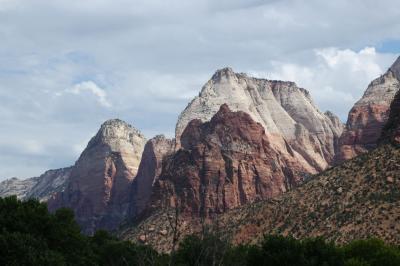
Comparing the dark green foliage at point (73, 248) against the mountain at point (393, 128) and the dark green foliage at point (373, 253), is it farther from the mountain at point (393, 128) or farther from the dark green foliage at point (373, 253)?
the mountain at point (393, 128)

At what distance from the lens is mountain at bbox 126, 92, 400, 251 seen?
114500mm

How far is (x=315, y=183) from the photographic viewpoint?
14338 centimetres

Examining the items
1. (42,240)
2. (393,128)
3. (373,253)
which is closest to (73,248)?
(42,240)

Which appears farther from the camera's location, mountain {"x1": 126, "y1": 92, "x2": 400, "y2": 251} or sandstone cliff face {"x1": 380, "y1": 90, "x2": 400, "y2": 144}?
sandstone cliff face {"x1": 380, "y1": 90, "x2": 400, "y2": 144}

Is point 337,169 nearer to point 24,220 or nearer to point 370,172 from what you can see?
point 370,172

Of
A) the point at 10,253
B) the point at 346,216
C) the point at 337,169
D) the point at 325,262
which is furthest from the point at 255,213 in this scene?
the point at 10,253

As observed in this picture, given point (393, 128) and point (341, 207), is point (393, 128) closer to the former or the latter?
point (393, 128)

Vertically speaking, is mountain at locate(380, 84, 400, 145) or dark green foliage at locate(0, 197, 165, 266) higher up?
mountain at locate(380, 84, 400, 145)

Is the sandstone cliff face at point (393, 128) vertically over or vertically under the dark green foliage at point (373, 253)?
over

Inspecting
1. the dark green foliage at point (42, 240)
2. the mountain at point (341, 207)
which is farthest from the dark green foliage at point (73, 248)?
the mountain at point (341, 207)

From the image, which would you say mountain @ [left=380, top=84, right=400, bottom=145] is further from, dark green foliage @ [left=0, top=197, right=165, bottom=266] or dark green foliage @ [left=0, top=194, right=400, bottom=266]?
dark green foliage @ [left=0, top=197, right=165, bottom=266]

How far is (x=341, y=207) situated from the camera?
4924 inches

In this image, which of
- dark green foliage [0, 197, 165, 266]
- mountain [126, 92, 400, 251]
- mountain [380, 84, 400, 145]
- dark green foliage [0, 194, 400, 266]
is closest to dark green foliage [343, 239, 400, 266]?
dark green foliage [0, 194, 400, 266]

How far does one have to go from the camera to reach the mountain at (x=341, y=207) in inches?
4508
